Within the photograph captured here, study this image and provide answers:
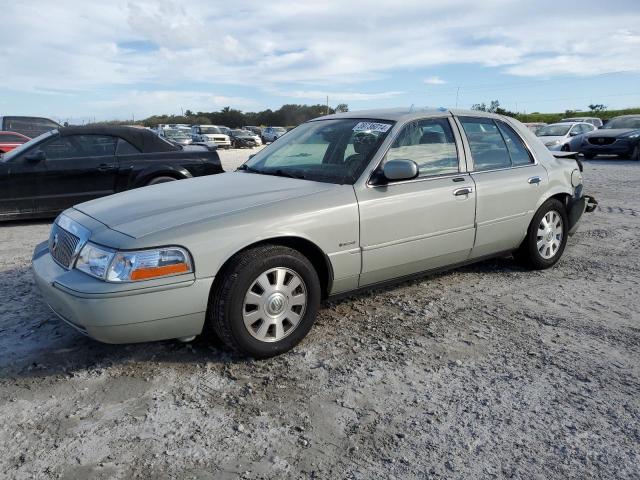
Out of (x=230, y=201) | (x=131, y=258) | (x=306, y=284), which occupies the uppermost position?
(x=230, y=201)

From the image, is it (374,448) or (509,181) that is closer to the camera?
(374,448)

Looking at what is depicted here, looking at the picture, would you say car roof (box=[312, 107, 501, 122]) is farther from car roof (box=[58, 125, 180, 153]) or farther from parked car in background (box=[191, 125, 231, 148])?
parked car in background (box=[191, 125, 231, 148])

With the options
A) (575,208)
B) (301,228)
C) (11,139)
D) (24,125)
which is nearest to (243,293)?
(301,228)

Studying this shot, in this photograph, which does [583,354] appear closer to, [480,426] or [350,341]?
[480,426]

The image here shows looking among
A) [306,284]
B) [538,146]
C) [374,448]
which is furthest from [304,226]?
[538,146]

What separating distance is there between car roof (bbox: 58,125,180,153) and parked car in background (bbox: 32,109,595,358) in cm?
380

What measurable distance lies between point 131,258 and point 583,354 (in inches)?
111

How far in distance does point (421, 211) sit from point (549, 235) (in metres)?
1.82

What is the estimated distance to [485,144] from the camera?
15.8 feet

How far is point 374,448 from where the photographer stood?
260 cm

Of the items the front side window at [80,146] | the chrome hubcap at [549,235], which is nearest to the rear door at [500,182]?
the chrome hubcap at [549,235]

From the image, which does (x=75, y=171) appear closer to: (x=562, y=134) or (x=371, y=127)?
(x=371, y=127)

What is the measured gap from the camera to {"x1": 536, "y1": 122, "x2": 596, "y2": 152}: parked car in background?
18562 mm

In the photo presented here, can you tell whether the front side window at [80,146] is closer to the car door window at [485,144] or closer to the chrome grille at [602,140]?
the car door window at [485,144]
